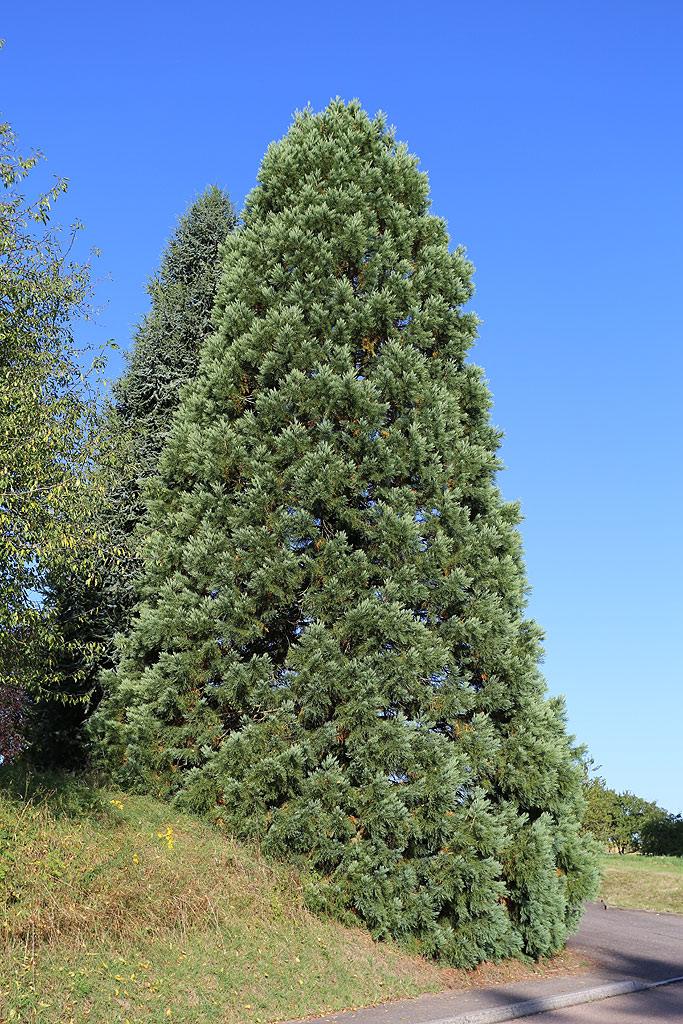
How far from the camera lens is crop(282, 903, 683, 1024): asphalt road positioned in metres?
8.22

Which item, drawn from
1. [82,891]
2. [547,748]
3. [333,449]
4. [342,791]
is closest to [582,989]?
[547,748]

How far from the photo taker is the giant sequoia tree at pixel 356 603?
33.4 feet

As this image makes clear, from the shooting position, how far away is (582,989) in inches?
376

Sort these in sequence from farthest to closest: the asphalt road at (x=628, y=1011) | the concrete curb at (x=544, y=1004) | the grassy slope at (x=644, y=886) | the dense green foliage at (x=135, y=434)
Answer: the grassy slope at (x=644, y=886)
the dense green foliage at (x=135, y=434)
the asphalt road at (x=628, y=1011)
the concrete curb at (x=544, y=1004)

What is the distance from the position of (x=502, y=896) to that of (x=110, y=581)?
31.1ft

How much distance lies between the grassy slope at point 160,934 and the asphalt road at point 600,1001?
0.39 metres

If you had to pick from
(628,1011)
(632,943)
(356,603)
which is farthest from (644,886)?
(356,603)

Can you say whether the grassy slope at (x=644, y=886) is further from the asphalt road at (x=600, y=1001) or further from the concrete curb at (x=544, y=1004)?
the concrete curb at (x=544, y=1004)

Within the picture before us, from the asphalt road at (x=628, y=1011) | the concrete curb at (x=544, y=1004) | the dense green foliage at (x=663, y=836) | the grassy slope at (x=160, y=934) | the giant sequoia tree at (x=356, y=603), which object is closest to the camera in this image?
the grassy slope at (x=160, y=934)

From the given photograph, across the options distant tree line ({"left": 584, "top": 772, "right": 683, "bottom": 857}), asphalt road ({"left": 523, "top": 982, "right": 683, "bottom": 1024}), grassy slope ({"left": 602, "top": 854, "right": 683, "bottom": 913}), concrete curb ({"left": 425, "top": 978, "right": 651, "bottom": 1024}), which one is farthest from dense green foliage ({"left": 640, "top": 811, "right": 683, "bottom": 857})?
asphalt road ({"left": 523, "top": 982, "right": 683, "bottom": 1024})

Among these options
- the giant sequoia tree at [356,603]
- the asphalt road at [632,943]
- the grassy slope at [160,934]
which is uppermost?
the giant sequoia tree at [356,603]

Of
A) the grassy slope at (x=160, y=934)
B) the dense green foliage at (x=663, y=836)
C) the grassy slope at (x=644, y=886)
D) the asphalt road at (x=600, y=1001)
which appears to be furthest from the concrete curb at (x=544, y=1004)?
the dense green foliage at (x=663, y=836)

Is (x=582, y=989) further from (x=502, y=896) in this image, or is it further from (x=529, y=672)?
(x=529, y=672)

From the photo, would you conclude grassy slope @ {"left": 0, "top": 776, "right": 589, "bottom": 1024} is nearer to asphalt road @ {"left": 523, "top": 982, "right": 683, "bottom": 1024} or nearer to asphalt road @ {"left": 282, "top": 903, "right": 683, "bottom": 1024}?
asphalt road @ {"left": 282, "top": 903, "right": 683, "bottom": 1024}
